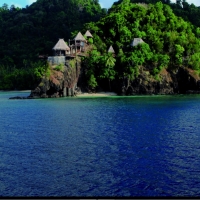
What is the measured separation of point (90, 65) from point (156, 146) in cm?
4597

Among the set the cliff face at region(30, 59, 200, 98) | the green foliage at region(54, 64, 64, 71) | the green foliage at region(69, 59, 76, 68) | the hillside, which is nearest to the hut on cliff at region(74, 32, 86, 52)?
the cliff face at region(30, 59, 200, 98)

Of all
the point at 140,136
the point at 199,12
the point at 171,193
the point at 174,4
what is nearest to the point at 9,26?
the point at 174,4

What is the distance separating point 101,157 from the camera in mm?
17781

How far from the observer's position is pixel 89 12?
121 m

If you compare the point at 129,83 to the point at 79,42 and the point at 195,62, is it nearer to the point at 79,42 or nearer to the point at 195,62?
the point at 79,42

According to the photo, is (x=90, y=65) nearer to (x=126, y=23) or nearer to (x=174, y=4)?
(x=126, y=23)

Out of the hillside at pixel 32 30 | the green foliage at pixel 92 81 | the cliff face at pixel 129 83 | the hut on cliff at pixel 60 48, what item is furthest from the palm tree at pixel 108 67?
the hillside at pixel 32 30

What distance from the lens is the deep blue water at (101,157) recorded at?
13.5 metres

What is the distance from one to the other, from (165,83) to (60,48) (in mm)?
23381

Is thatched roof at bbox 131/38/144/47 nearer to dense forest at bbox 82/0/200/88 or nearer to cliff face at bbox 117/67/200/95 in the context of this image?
dense forest at bbox 82/0/200/88

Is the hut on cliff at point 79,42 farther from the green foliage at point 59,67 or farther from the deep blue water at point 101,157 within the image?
the deep blue water at point 101,157

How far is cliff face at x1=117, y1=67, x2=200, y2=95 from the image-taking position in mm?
64062

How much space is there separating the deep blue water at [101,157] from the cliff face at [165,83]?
110 feet

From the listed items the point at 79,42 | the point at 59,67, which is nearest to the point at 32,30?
the point at 79,42
